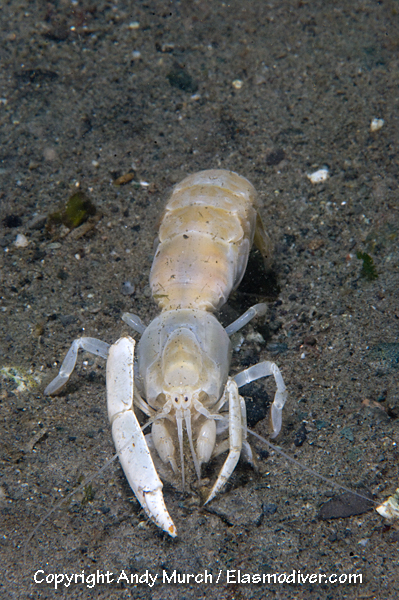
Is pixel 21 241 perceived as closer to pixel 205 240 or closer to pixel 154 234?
pixel 154 234

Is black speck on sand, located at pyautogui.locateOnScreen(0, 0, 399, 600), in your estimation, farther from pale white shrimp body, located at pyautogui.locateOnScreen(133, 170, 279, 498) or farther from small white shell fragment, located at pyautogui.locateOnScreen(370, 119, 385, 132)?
pale white shrimp body, located at pyautogui.locateOnScreen(133, 170, 279, 498)

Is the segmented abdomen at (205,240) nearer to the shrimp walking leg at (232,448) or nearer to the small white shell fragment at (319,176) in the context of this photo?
the small white shell fragment at (319,176)

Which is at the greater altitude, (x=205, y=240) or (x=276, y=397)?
(x=205, y=240)

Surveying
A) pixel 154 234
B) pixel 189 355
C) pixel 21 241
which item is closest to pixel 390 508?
pixel 189 355

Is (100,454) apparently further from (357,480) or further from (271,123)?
(271,123)

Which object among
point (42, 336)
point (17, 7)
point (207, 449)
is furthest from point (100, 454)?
point (17, 7)
